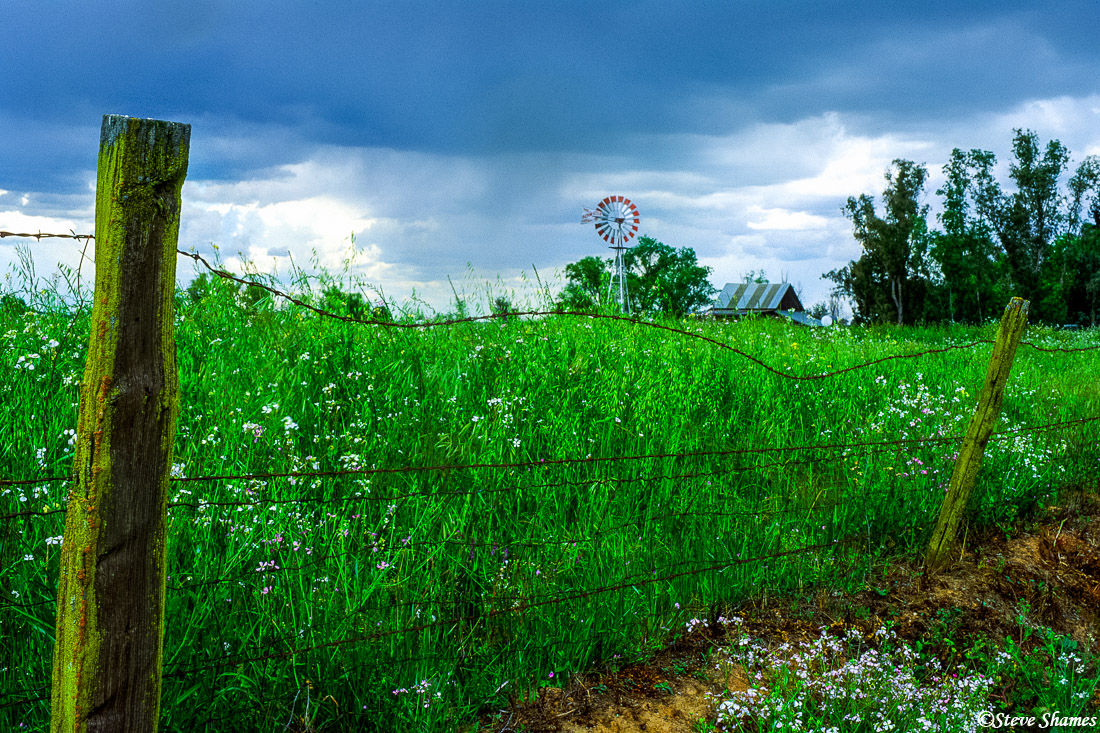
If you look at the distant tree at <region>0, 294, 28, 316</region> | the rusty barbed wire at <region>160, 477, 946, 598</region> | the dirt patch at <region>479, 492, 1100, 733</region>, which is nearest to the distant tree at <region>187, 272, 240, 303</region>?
the distant tree at <region>0, 294, 28, 316</region>

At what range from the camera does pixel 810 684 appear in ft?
11.1

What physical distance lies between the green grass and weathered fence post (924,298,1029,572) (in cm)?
23

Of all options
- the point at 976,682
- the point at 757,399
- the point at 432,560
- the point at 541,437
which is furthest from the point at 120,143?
the point at 757,399

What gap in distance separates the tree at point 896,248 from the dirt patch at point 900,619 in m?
49.9

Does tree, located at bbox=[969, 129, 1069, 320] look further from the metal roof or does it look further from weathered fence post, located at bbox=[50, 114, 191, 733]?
weathered fence post, located at bbox=[50, 114, 191, 733]

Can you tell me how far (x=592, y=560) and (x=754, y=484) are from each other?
1714mm

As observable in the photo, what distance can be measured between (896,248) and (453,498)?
54.6m

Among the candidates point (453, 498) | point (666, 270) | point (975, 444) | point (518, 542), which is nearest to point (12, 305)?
point (453, 498)

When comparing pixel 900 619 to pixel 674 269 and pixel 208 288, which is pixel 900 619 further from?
pixel 674 269

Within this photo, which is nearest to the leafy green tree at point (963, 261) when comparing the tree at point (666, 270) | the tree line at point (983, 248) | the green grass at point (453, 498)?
the tree line at point (983, 248)

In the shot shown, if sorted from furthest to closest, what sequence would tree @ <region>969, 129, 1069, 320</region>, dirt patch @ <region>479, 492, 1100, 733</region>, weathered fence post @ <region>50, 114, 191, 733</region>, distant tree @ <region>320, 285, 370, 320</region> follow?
tree @ <region>969, 129, 1069, 320</region>, distant tree @ <region>320, 285, 370, 320</region>, dirt patch @ <region>479, 492, 1100, 733</region>, weathered fence post @ <region>50, 114, 191, 733</region>

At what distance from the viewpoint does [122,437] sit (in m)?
2.04

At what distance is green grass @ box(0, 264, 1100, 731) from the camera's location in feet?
9.77

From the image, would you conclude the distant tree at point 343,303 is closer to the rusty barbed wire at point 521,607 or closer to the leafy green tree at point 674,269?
the rusty barbed wire at point 521,607
